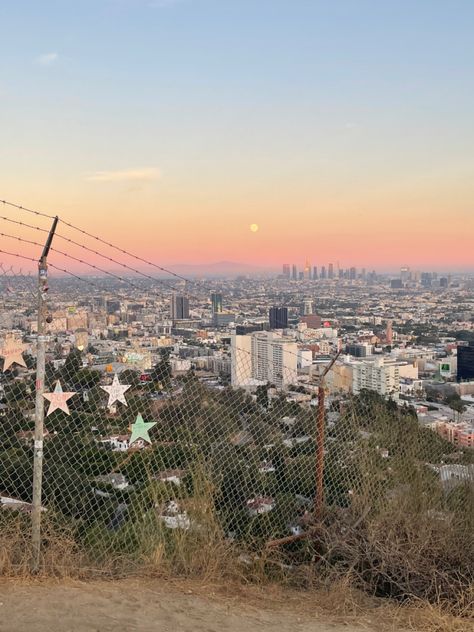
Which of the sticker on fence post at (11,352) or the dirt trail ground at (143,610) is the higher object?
the sticker on fence post at (11,352)

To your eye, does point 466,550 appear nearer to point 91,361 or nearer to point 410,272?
point 91,361

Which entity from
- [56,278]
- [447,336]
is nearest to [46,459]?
[56,278]

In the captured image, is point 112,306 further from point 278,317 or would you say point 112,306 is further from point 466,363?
point 466,363

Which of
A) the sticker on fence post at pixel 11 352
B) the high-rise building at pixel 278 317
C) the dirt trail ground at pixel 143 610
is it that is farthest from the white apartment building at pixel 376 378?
the sticker on fence post at pixel 11 352

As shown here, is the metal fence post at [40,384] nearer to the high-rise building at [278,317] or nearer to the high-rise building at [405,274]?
the high-rise building at [278,317]

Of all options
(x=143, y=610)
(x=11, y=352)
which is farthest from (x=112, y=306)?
(x=143, y=610)
